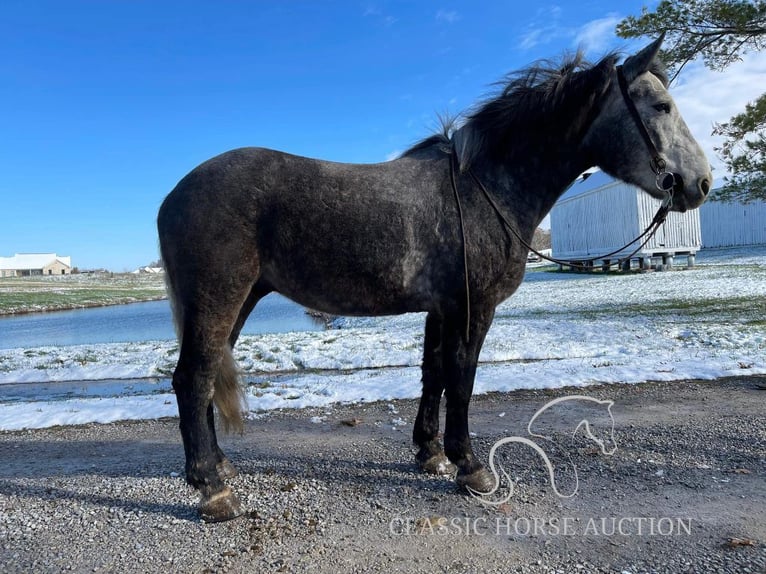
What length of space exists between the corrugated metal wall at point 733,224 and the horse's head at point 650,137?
128 feet

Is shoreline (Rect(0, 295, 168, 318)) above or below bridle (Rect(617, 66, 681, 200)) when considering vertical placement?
below

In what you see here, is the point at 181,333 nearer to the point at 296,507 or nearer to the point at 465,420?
the point at 296,507

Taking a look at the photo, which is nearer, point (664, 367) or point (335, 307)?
point (335, 307)

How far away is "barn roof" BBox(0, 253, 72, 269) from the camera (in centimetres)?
10756

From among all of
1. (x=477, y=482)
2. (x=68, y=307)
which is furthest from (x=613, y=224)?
(x=68, y=307)

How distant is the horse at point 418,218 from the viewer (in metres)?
3.07

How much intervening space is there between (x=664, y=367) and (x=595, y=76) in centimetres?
497

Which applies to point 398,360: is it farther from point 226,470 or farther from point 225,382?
point 225,382

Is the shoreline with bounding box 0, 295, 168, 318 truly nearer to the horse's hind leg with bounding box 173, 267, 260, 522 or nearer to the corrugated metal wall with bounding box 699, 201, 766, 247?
the horse's hind leg with bounding box 173, 267, 260, 522

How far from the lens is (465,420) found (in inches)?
131

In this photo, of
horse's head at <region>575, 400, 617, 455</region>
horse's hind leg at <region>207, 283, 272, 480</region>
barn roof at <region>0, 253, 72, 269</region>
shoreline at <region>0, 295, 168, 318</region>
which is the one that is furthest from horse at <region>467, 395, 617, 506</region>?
barn roof at <region>0, 253, 72, 269</region>

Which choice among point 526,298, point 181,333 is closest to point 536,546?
point 181,333

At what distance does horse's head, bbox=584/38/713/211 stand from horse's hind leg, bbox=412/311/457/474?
1.69m

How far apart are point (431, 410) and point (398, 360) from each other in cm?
509
